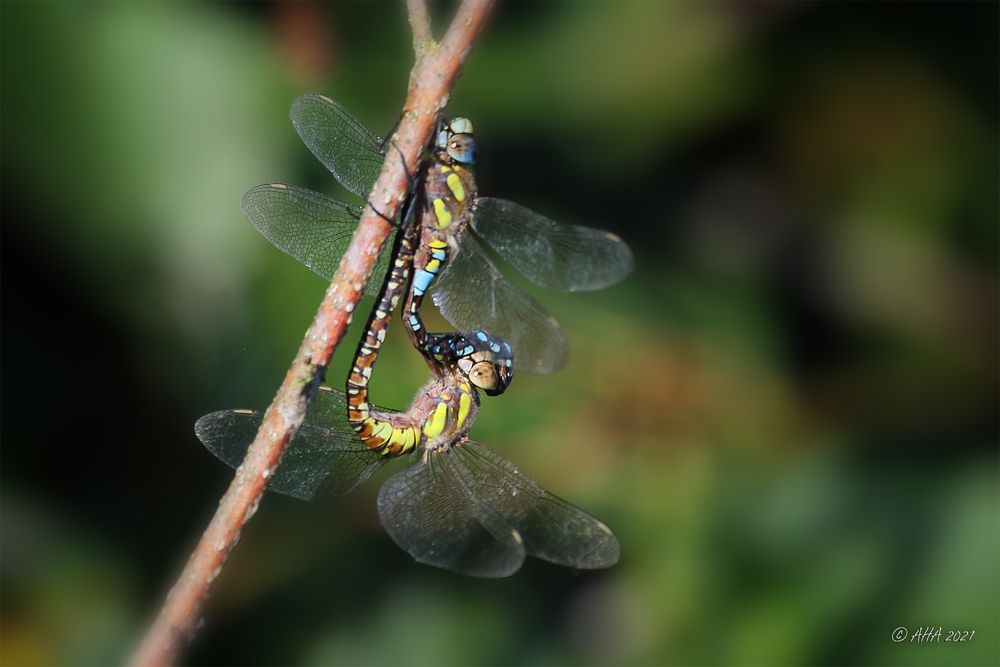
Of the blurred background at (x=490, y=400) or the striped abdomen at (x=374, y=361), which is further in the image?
the blurred background at (x=490, y=400)

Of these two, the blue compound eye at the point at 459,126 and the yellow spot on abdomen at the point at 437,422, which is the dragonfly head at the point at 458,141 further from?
the yellow spot on abdomen at the point at 437,422

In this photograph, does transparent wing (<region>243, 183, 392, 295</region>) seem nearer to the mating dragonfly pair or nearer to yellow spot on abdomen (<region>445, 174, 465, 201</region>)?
the mating dragonfly pair

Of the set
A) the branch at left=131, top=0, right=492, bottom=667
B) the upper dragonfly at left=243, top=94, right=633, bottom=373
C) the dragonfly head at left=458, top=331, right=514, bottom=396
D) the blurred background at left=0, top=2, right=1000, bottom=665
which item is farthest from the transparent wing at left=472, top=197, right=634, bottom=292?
the branch at left=131, top=0, right=492, bottom=667

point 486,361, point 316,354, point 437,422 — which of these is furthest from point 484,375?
point 316,354

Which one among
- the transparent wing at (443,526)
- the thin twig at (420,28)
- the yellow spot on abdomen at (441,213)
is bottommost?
the transparent wing at (443,526)

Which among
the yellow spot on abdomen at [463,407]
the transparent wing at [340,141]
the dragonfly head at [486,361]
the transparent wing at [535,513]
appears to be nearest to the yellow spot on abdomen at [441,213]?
the transparent wing at [340,141]

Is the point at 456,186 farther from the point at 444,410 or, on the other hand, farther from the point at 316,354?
the point at 316,354

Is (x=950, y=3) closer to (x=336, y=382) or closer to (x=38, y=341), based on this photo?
(x=336, y=382)
